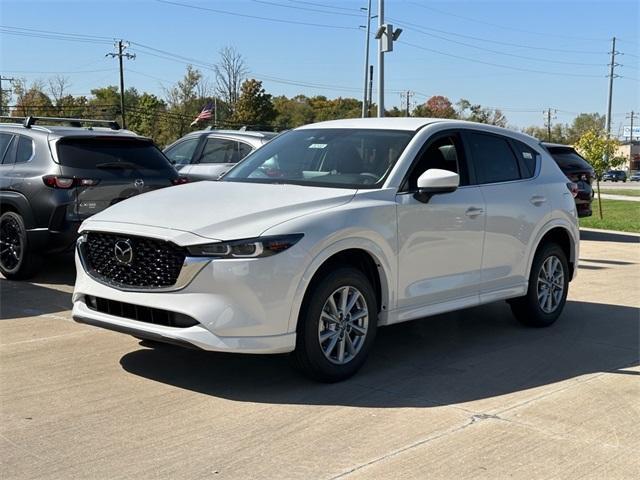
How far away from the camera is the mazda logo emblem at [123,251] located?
196 inches

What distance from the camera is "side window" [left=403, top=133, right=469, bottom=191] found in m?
5.88

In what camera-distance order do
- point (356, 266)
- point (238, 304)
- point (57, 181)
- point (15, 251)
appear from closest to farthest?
point (238, 304)
point (356, 266)
point (57, 181)
point (15, 251)

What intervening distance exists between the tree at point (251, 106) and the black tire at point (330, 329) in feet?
204

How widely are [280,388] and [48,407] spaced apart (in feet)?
4.82

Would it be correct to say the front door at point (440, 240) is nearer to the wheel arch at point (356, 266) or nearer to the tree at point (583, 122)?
the wheel arch at point (356, 266)

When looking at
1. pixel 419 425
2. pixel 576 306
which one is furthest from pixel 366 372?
pixel 576 306

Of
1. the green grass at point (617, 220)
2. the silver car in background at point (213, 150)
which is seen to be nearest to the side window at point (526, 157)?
the silver car in background at point (213, 150)

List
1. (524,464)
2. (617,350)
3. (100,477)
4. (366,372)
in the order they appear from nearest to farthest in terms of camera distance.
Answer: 1. (100,477)
2. (524,464)
3. (366,372)
4. (617,350)

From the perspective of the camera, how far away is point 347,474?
3.79 meters

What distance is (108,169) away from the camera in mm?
8656

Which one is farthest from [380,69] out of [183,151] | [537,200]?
[537,200]

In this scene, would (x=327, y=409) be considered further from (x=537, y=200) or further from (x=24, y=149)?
(x=24, y=149)

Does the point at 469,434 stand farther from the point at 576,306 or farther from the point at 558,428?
the point at 576,306

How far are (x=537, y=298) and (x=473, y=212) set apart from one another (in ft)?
4.64
